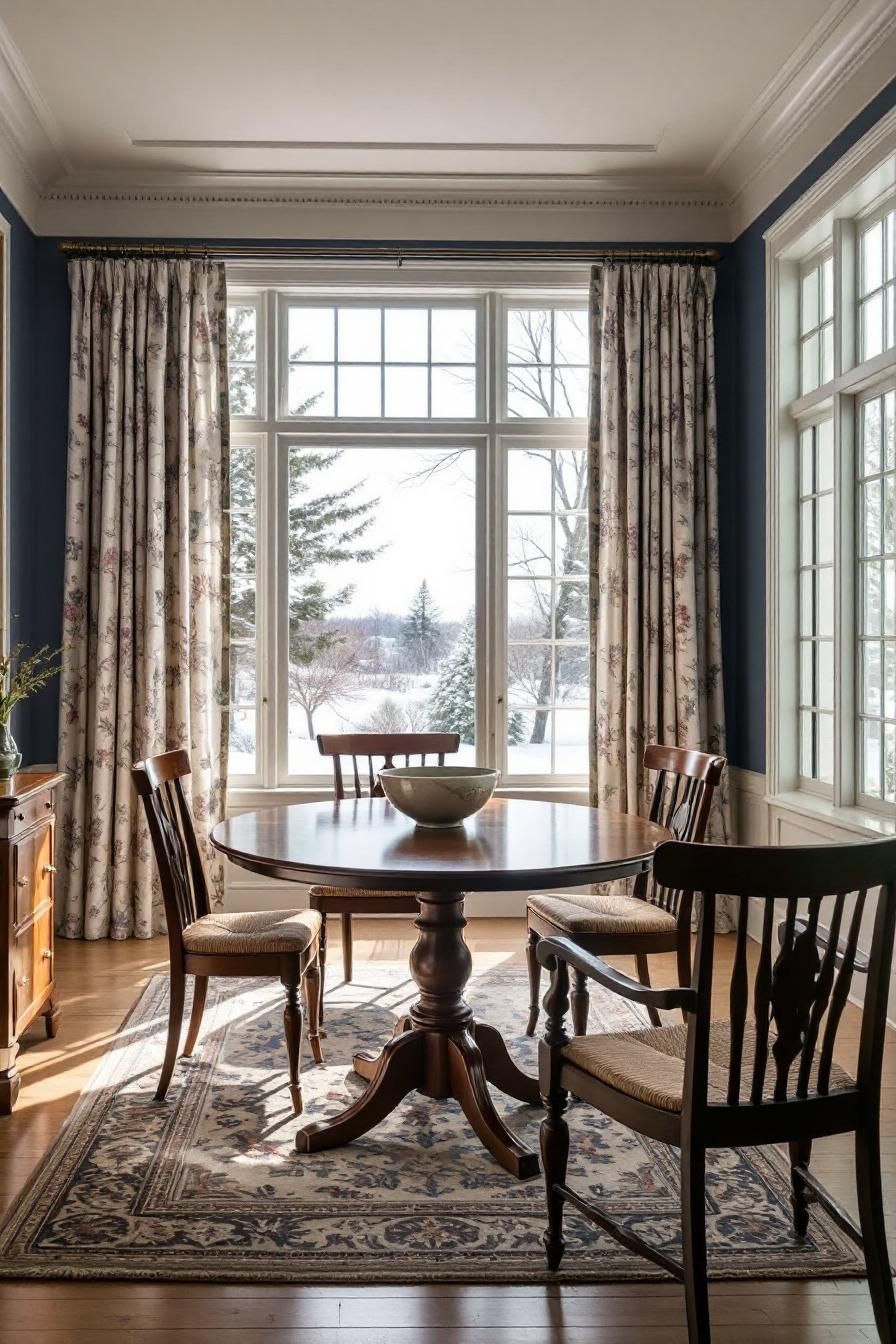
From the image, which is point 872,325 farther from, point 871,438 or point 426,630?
point 426,630

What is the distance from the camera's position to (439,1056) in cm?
281

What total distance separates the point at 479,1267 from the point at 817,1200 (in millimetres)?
689

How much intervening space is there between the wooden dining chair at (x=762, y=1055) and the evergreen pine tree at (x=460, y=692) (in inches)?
124

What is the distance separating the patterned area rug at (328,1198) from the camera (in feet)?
7.16

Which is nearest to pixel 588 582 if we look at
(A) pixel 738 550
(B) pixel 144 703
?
(A) pixel 738 550

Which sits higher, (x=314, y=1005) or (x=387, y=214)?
(x=387, y=214)

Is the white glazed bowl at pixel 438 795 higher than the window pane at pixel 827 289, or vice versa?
the window pane at pixel 827 289

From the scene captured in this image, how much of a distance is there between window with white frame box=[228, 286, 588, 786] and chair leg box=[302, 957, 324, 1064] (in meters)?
1.89

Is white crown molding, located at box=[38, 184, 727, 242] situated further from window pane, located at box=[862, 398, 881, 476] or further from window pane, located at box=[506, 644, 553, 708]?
window pane, located at box=[506, 644, 553, 708]

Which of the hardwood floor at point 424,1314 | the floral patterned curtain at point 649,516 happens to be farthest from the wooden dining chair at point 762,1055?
the floral patterned curtain at point 649,516

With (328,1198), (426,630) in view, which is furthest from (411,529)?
(328,1198)

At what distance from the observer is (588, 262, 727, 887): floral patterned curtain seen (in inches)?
194

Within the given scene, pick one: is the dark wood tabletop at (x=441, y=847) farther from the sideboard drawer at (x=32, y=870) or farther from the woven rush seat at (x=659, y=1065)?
the sideboard drawer at (x=32, y=870)

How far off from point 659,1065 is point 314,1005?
5.10 feet
